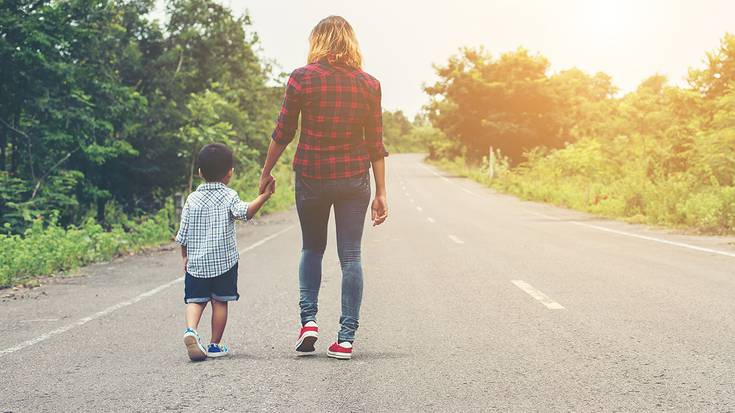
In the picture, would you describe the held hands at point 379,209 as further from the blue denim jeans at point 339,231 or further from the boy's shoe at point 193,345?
the boy's shoe at point 193,345

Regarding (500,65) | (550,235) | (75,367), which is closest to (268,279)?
(75,367)

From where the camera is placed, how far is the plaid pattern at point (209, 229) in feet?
15.5

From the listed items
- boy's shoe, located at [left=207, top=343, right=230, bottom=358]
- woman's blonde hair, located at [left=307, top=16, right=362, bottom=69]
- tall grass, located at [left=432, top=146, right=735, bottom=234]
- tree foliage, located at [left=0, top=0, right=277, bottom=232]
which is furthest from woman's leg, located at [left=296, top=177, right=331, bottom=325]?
tall grass, located at [left=432, top=146, right=735, bottom=234]

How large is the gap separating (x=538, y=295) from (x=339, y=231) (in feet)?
10.6

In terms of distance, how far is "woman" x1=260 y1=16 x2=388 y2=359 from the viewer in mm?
4543

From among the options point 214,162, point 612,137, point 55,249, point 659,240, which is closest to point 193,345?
point 214,162

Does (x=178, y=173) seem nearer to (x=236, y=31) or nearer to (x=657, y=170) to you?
(x=236, y=31)

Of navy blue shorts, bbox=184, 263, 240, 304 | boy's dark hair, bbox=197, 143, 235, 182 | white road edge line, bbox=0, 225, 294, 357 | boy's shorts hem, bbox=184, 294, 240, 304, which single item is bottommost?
white road edge line, bbox=0, 225, 294, 357

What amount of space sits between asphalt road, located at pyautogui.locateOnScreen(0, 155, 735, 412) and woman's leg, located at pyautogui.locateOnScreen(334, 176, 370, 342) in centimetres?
27

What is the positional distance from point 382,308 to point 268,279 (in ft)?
8.74

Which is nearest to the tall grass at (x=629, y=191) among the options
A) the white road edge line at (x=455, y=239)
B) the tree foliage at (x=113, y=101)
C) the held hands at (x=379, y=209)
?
the white road edge line at (x=455, y=239)

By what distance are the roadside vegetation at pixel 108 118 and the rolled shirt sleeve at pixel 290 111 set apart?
595cm

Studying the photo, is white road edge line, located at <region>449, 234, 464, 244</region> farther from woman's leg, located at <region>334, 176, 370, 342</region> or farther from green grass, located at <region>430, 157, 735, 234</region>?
woman's leg, located at <region>334, 176, 370, 342</region>

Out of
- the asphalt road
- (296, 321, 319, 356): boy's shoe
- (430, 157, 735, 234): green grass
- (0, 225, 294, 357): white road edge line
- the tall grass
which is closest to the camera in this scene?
the asphalt road
